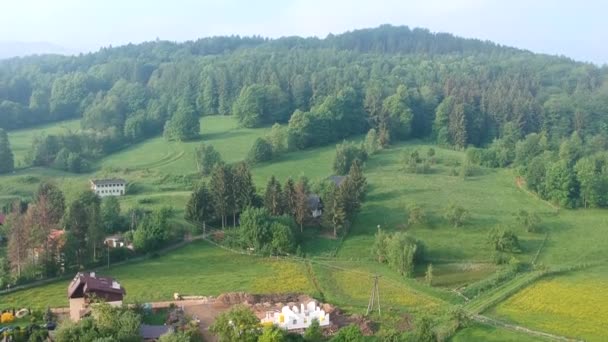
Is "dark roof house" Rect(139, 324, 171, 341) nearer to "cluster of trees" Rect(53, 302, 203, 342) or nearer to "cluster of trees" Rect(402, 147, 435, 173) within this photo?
"cluster of trees" Rect(53, 302, 203, 342)

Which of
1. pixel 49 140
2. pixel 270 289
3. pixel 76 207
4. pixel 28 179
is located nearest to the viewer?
pixel 270 289

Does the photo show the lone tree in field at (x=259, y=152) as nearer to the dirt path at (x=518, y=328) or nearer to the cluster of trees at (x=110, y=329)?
the cluster of trees at (x=110, y=329)

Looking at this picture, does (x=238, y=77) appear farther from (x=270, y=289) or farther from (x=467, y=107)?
(x=270, y=289)

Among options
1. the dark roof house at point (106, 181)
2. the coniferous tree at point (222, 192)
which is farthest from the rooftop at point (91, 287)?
the dark roof house at point (106, 181)

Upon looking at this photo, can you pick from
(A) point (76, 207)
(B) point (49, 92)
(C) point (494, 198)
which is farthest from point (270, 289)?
(B) point (49, 92)

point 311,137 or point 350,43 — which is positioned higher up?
point 350,43

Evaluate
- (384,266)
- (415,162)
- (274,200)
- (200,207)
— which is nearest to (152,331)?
(384,266)

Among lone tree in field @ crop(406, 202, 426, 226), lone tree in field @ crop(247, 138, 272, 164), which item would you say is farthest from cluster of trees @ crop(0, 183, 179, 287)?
lone tree in field @ crop(247, 138, 272, 164)

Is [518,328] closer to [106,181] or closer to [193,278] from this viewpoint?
[193,278]
